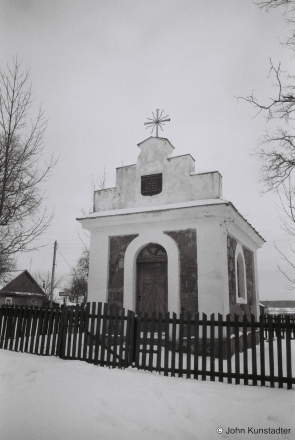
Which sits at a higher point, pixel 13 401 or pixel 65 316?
pixel 65 316

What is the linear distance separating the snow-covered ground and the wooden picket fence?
371 mm

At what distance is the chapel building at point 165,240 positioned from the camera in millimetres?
8359

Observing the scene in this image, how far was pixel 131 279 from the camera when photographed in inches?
364

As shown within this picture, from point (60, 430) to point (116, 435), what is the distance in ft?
2.01

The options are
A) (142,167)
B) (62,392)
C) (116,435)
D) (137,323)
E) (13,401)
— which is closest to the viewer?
(116,435)

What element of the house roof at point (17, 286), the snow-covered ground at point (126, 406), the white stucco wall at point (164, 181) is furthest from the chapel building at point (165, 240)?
the house roof at point (17, 286)

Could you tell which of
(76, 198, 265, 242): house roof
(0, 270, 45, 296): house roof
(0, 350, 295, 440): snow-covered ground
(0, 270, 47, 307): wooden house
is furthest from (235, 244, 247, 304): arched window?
(0, 270, 47, 307): wooden house

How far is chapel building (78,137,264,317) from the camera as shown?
8.36 meters

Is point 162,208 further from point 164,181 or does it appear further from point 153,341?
point 153,341

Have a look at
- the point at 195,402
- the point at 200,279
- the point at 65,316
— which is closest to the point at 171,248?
the point at 200,279

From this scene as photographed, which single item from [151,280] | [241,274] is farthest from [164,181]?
[241,274]

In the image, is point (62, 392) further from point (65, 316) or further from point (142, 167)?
point (142, 167)

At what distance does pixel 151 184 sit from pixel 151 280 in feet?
9.39

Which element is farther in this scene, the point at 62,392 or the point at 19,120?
the point at 19,120
